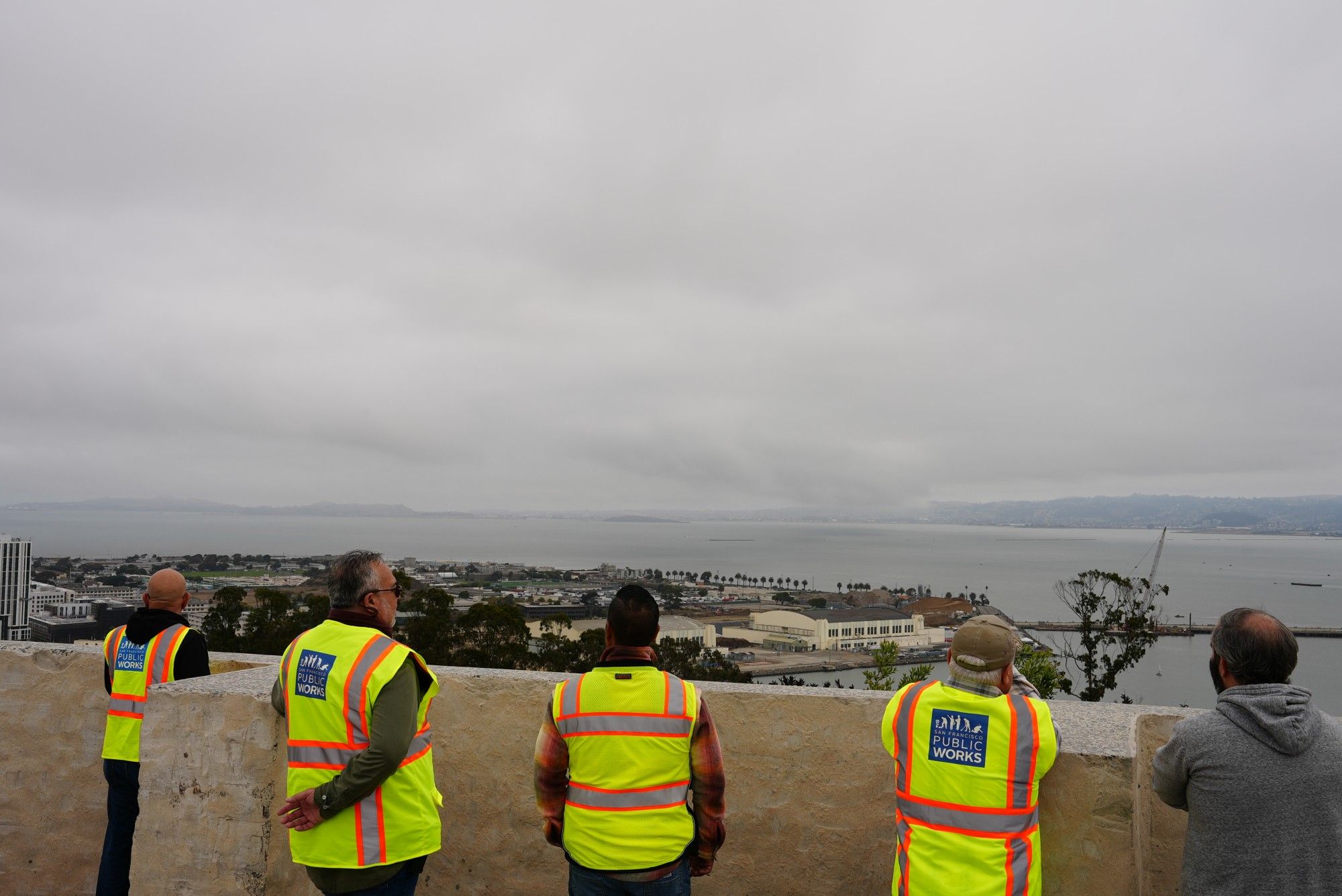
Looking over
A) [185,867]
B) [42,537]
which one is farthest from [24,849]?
[42,537]

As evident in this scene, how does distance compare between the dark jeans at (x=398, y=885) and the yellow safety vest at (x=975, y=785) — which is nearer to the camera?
the yellow safety vest at (x=975, y=785)

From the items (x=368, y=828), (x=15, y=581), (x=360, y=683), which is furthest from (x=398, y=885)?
(x=15, y=581)

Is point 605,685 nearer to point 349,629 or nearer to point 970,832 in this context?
point 349,629

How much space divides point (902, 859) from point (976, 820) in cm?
25

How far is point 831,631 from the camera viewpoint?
35531 mm

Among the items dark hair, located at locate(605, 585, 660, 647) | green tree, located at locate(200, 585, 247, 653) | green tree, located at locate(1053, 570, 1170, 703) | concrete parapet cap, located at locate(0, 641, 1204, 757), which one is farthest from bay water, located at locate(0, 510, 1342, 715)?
Result: dark hair, located at locate(605, 585, 660, 647)

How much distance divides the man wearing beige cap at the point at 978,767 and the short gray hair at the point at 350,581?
1.55 m

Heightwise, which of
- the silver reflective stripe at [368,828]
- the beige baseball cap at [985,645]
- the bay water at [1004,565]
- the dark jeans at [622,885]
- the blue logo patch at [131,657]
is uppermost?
the beige baseball cap at [985,645]

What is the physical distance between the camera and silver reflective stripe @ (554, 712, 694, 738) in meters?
2.16

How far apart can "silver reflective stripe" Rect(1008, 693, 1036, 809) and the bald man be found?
2953mm

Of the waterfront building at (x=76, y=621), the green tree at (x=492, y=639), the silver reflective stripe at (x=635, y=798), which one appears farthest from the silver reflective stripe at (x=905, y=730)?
the green tree at (x=492, y=639)

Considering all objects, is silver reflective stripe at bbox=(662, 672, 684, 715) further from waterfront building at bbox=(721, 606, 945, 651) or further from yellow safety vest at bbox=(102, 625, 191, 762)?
waterfront building at bbox=(721, 606, 945, 651)

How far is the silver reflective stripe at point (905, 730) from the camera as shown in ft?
6.83

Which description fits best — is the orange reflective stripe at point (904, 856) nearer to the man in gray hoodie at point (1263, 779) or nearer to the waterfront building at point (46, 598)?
the man in gray hoodie at point (1263, 779)
